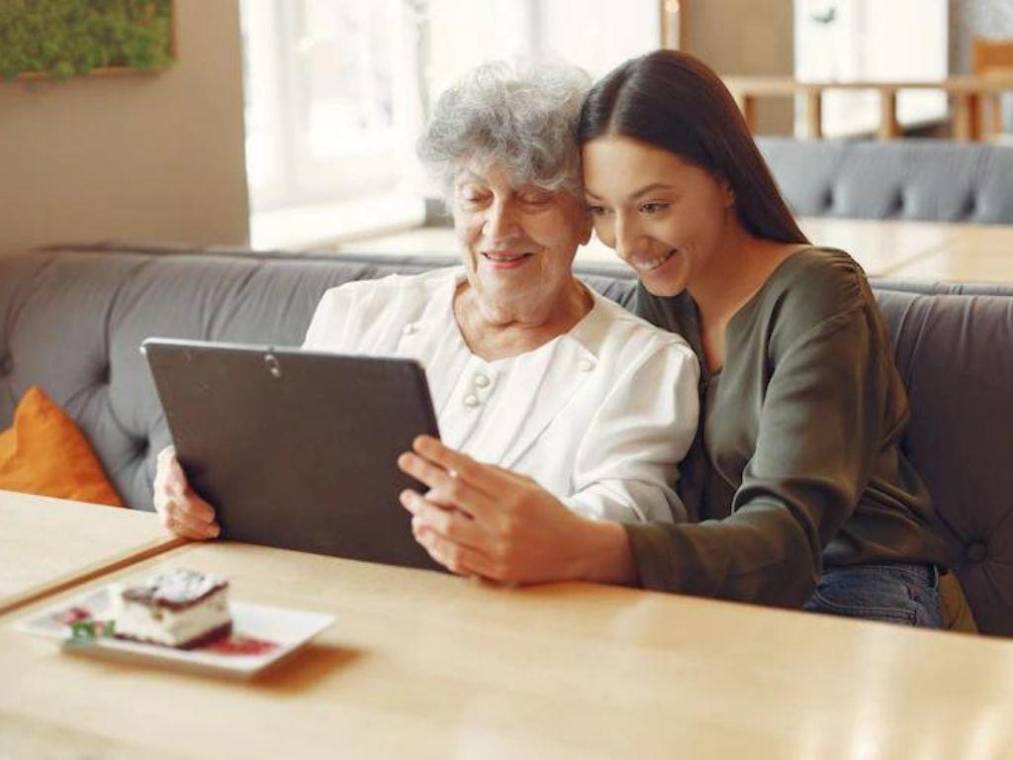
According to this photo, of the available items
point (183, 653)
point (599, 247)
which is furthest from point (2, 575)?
point (599, 247)

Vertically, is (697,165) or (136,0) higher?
(136,0)

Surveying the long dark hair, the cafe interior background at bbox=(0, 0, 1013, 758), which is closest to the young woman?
the long dark hair

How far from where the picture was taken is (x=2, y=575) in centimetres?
162

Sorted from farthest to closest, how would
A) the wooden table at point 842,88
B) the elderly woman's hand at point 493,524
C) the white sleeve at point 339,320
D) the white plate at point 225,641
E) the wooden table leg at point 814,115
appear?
1. the wooden table leg at point 814,115
2. the wooden table at point 842,88
3. the white sleeve at point 339,320
4. the elderly woman's hand at point 493,524
5. the white plate at point 225,641

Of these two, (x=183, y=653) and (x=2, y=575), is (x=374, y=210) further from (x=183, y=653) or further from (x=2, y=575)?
(x=183, y=653)

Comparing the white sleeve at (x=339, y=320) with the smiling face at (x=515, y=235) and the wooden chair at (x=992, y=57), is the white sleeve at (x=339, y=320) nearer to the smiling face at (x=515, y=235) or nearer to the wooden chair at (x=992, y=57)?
the smiling face at (x=515, y=235)

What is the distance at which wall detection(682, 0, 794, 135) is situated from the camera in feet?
19.8

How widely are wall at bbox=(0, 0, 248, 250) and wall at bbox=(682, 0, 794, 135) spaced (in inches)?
114

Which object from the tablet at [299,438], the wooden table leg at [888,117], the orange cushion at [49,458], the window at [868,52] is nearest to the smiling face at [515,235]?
the tablet at [299,438]

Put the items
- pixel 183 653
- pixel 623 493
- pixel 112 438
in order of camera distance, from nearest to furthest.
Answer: pixel 183 653, pixel 623 493, pixel 112 438

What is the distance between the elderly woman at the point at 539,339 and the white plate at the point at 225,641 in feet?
1.59

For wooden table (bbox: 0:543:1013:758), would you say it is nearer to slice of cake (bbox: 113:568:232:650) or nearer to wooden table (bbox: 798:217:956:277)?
slice of cake (bbox: 113:568:232:650)

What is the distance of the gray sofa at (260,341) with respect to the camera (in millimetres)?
2010

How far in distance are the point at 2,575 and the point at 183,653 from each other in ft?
1.19
